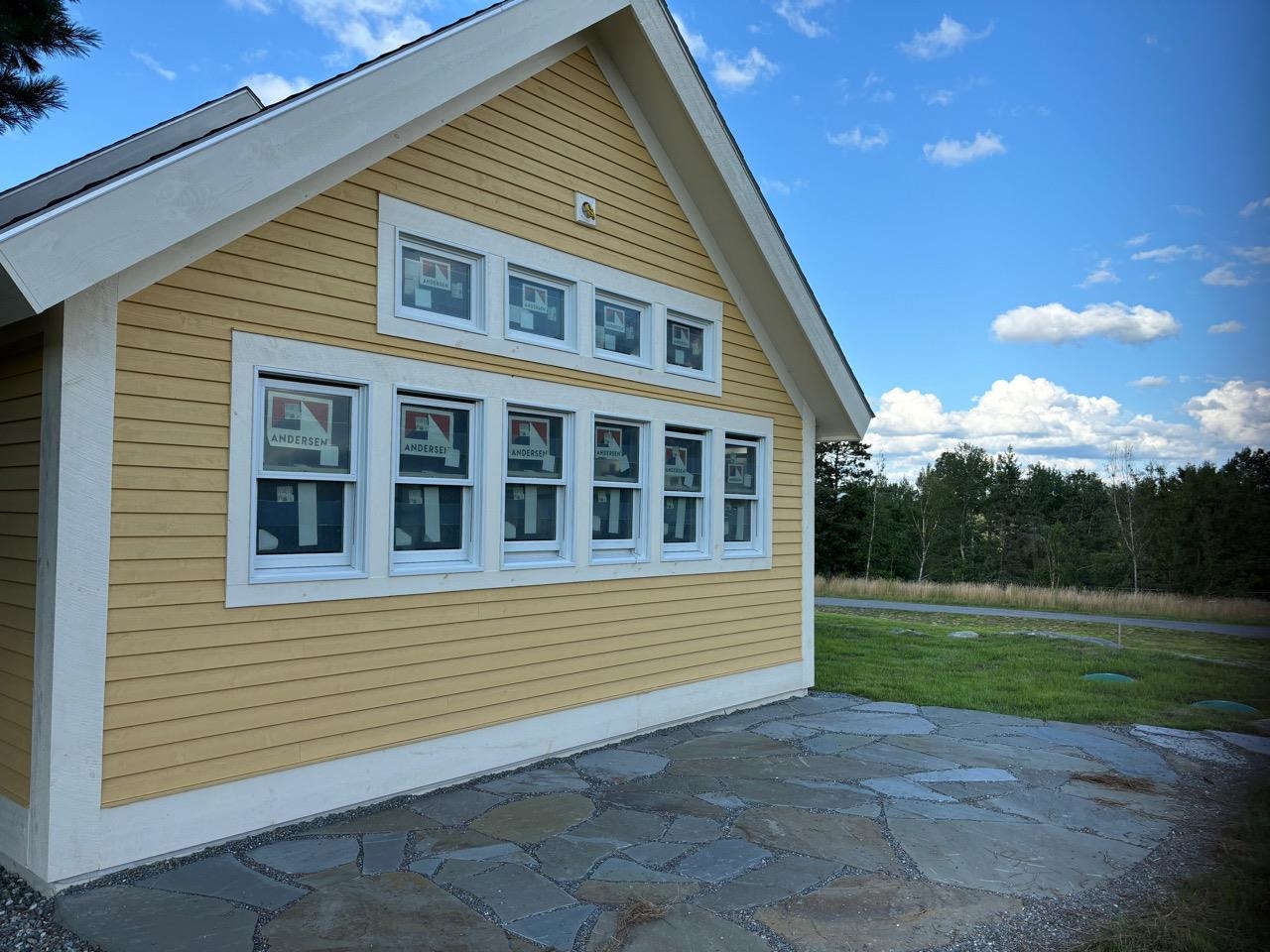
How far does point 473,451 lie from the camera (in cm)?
585

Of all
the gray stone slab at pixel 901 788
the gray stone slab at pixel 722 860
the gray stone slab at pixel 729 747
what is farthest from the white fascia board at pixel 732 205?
the gray stone slab at pixel 722 860

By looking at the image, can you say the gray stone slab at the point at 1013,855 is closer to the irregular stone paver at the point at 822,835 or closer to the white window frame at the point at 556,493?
the irregular stone paver at the point at 822,835

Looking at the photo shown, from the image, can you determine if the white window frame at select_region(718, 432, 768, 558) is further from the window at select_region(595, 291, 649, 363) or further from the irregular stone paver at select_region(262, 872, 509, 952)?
the irregular stone paver at select_region(262, 872, 509, 952)

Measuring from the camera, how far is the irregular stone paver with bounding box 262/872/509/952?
11.6 feet

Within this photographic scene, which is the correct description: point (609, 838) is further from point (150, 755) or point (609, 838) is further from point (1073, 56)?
point (1073, 56)

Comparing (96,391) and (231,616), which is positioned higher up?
(96,391)

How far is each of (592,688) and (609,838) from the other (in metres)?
1.95

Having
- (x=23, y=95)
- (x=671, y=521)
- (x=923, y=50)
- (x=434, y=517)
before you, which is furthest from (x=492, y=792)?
(x=923, y=50)

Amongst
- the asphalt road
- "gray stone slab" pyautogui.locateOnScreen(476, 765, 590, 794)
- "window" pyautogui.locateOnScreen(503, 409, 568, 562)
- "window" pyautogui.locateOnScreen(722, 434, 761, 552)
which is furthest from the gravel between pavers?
the asphalt road

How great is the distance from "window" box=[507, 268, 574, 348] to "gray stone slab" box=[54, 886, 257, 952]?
148 inches

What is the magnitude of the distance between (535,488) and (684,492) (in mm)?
1770

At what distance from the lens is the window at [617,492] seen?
6871 mm

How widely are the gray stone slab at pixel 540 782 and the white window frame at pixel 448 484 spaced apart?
4.65 feet

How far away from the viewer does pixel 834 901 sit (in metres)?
4.06
